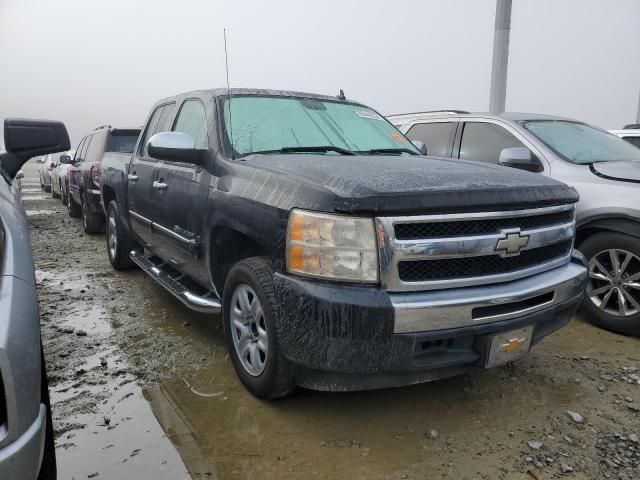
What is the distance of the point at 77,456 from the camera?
89.3 inches

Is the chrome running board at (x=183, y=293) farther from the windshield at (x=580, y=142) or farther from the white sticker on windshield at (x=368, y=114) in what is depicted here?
the windshield at (x=580, y=142)

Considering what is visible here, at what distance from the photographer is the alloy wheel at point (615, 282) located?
3.73m

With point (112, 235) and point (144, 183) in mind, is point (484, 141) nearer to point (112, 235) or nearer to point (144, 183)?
point (144, 183)

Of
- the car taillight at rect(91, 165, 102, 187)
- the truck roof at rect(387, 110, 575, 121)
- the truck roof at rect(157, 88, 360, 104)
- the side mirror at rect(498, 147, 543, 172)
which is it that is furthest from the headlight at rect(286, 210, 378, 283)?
the car taillight at rect(91, 165, 102, 187)

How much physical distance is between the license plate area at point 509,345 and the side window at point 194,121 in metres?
2.17

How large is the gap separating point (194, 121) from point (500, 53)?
13.9 metres

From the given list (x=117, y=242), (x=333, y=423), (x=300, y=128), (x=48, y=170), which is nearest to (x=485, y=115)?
(x=300, y=128)

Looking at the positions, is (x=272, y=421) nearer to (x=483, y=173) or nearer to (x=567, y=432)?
(x=567, y=432)

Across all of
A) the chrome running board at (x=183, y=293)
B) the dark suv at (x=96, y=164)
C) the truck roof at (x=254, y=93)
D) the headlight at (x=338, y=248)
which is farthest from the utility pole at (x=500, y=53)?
the headlight at (x=338, y=248)

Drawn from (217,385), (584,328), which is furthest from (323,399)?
(584,328)

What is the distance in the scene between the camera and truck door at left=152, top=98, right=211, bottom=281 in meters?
3.19

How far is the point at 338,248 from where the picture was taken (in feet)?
7.02

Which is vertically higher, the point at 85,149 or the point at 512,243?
the point at 512,243

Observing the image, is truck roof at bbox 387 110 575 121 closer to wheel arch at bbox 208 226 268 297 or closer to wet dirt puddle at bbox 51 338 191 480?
wheel arch at bbox 208 226 268 297
